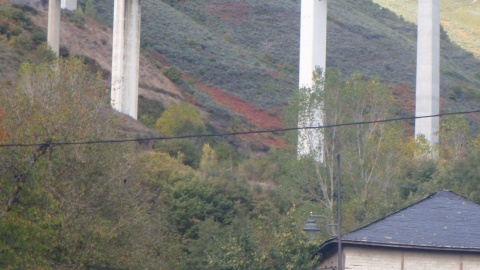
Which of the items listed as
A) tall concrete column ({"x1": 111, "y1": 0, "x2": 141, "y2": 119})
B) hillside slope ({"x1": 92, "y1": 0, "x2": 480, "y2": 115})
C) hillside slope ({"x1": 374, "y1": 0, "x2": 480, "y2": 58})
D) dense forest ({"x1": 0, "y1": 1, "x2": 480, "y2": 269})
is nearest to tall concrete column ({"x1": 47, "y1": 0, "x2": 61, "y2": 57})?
dense forest ({"x1": 0, "y1": 1, "x2": 480, "y2": 269})

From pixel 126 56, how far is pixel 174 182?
17977 millimetres

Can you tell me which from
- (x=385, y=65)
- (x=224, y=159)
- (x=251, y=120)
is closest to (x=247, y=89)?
(x=251, y=120)

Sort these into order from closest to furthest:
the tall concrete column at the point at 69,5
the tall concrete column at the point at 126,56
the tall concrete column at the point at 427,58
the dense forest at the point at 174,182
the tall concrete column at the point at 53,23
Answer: the dense forest at the point at 174,182 < the tall concrete column at the point at 427,58 < the tall concrete column at the point at 126,56 < the tall concrete column at the point at 53,23 < the tall concrete column at the point at 69,5

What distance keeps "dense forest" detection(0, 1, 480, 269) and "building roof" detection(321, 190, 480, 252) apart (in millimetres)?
3709

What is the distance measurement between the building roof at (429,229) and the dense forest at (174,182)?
371 cm

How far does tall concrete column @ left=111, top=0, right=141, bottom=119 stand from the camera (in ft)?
167

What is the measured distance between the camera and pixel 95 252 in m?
20.4

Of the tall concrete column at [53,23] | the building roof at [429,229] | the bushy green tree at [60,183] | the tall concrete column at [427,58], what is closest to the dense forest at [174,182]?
the bushy green tree at [60,183]

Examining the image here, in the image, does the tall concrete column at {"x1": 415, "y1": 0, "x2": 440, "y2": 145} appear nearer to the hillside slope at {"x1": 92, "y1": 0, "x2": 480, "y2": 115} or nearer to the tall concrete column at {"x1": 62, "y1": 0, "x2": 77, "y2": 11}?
the hillside slope at {"x1": 92, "y1": 0, "x2": 480, "y2": 115}

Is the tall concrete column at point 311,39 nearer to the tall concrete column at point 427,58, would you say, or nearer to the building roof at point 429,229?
the tall concrete column at point 427,58

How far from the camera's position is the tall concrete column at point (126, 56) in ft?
167

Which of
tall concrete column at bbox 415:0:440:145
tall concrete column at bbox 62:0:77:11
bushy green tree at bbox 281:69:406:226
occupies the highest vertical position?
tall concrete column at bbox 62:0:77:11

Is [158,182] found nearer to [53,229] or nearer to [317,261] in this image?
[317,261]

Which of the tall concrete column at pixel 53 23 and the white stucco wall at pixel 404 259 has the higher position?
the tall concrete column at pixel 53 23
